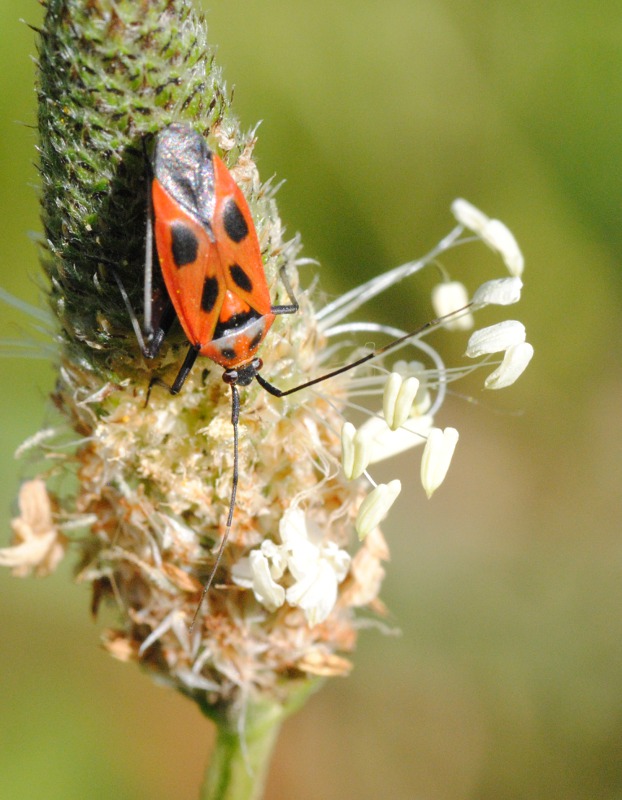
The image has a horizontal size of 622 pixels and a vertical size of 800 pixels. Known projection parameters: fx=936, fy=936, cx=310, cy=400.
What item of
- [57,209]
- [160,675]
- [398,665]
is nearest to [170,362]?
A: [57,209]

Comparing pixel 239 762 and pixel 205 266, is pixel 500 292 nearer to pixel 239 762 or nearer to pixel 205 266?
pixel 205 266

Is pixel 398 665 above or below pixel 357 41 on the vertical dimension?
below

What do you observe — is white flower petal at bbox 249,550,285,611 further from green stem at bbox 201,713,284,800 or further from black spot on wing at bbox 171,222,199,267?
black spot on wing at bbox 171,222,199,267

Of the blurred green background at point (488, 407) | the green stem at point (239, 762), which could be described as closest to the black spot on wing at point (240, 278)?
the green stem at point (239, 762)

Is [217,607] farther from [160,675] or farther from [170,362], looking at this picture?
[170,362]

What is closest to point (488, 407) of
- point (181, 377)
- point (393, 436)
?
point (393, 436)

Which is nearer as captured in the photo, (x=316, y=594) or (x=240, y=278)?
(x=240, y=278)

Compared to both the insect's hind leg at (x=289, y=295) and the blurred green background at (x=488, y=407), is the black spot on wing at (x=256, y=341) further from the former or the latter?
the blurred green background at (x=488, y=407)
